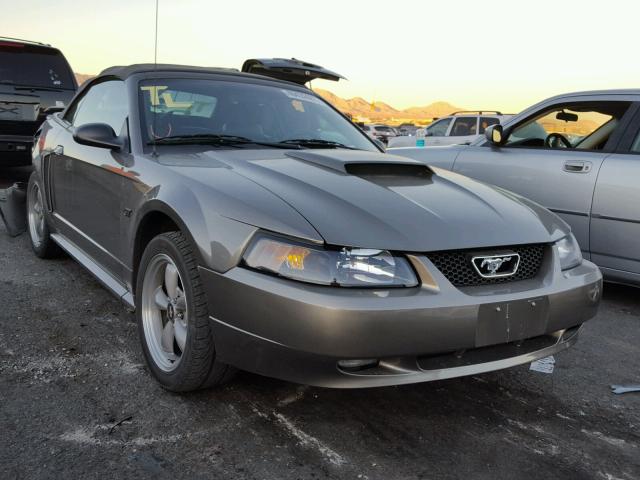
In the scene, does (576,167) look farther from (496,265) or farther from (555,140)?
(496,265)

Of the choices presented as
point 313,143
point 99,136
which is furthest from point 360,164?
point 99,136

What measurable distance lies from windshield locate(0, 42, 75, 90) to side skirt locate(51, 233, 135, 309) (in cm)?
448

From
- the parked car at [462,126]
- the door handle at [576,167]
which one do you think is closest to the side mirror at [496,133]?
the door handle at [576,167]

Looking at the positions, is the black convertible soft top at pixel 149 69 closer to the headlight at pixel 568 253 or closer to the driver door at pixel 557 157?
the headlight at pixel 568 253

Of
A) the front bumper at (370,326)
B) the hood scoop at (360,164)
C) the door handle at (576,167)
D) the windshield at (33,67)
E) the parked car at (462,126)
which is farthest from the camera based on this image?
the parked car at (462,126)

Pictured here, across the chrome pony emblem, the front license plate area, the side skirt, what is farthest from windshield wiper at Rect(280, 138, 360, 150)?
the front license plate area

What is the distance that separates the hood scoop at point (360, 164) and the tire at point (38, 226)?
2.46 metres

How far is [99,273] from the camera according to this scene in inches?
139

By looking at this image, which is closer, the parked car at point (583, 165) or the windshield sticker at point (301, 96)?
the windshield sticker at point (301, 96)

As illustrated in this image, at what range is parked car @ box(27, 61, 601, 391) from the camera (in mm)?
2131

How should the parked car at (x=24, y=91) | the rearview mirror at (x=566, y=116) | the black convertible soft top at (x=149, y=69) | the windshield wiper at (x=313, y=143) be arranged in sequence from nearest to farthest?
the windshield wiper at (x=313, y=143) → the black convertible soft top at (x=149, y=69) → the rearview mirror at (x=566, y=116) → the parked car at (x=24, y=91)

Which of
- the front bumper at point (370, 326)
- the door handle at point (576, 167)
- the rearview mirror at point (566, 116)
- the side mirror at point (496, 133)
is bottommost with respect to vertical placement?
the front bumper at point (370, 326)

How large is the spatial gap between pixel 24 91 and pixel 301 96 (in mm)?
5279

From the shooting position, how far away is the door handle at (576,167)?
453 cm
